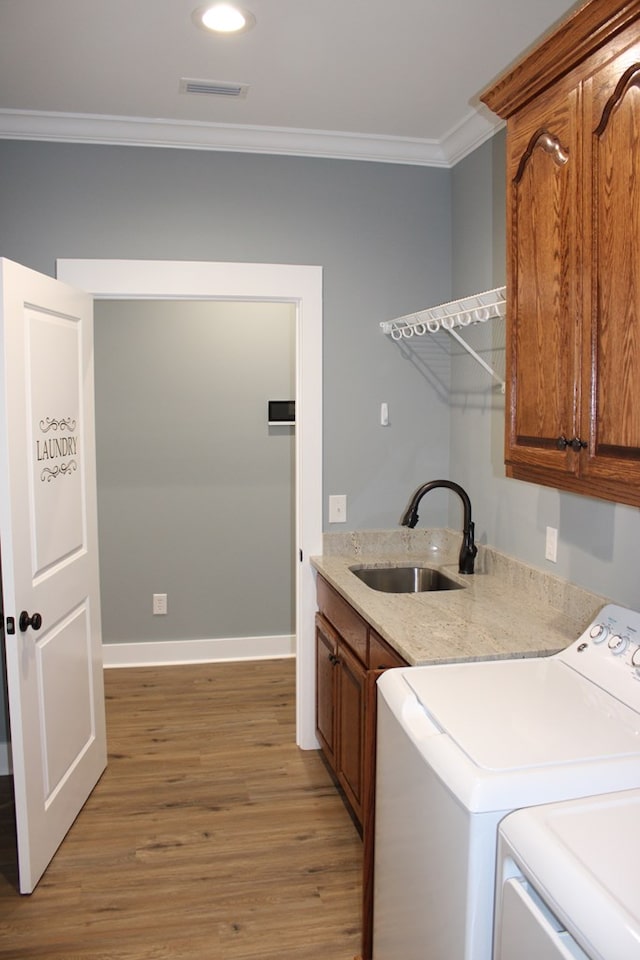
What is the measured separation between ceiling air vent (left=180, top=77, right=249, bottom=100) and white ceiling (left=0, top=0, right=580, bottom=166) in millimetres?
33

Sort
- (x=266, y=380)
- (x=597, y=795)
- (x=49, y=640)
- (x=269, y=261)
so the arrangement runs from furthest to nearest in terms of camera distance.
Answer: (x=266, y=380) < (x=269, y=261) < (x=49, y=640) < (x=597, y=795)

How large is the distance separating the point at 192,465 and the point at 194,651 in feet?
3.59

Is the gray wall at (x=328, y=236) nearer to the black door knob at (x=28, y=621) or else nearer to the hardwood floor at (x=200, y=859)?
the hardwood floor at (x=200, y=859)

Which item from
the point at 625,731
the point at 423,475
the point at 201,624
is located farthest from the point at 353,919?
the point at 201,624

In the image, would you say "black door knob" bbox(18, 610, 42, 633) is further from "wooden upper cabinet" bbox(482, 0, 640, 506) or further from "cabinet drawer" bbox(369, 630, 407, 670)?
"wooden upper cabinet" bbox(482, 0, 640, 506)

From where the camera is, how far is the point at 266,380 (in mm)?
4469

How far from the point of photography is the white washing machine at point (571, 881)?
1.03 meters

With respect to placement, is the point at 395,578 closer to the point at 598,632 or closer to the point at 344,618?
the point at 344,618

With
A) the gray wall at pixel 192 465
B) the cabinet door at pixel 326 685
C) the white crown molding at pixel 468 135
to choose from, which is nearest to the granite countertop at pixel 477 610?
the cabinet door at pixel 326 685

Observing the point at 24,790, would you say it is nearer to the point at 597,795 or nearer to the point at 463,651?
the point at 463,651

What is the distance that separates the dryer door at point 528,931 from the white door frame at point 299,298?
206 cm

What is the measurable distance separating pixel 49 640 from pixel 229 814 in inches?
37.8

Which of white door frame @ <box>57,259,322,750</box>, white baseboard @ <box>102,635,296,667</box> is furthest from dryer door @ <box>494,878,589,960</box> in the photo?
white baseboard @ <box>102,635,296,667</box>

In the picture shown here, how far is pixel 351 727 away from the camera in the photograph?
2.70 m
